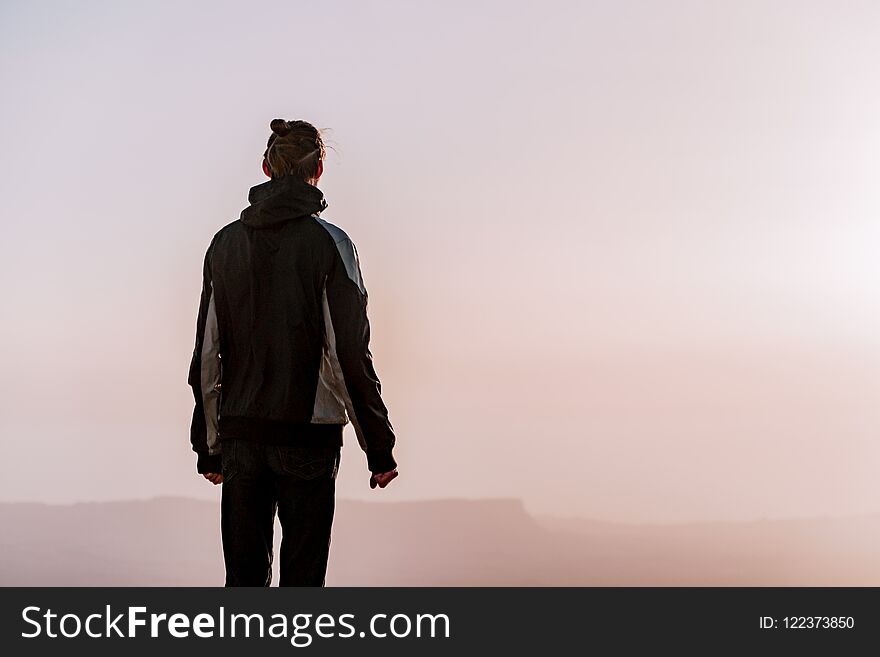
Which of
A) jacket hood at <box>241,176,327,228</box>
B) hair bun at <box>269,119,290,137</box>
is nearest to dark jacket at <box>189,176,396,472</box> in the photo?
jacket hood at <box>241,176,327,228</box>

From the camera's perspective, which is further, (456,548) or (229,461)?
(456,548)

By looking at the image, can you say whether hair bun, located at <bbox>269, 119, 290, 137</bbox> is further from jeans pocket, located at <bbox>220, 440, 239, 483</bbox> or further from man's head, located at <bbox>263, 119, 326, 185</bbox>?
jeans pocket, located at <bbox>220, 440, 239, 483</bbox>

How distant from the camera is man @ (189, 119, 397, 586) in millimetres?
2471

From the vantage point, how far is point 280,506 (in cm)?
250

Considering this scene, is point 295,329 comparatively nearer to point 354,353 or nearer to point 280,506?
point 354,353

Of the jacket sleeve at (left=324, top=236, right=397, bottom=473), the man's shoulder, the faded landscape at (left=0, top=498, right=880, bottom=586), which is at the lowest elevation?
the jacket sleeve at (left=324, top=236, right=397, bottom=473)

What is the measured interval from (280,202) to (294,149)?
0.43 feet

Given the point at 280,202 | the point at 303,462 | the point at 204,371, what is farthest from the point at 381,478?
the point at 280,202

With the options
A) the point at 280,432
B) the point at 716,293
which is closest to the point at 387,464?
the point at 280,432

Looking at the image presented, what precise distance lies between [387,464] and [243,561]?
36 centimetres

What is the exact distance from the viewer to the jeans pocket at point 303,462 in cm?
245

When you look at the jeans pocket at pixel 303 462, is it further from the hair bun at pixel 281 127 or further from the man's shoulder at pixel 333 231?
the hair bun at pixel 281 127

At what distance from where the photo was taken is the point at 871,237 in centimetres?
977

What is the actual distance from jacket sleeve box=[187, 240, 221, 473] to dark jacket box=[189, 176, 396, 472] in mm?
38
